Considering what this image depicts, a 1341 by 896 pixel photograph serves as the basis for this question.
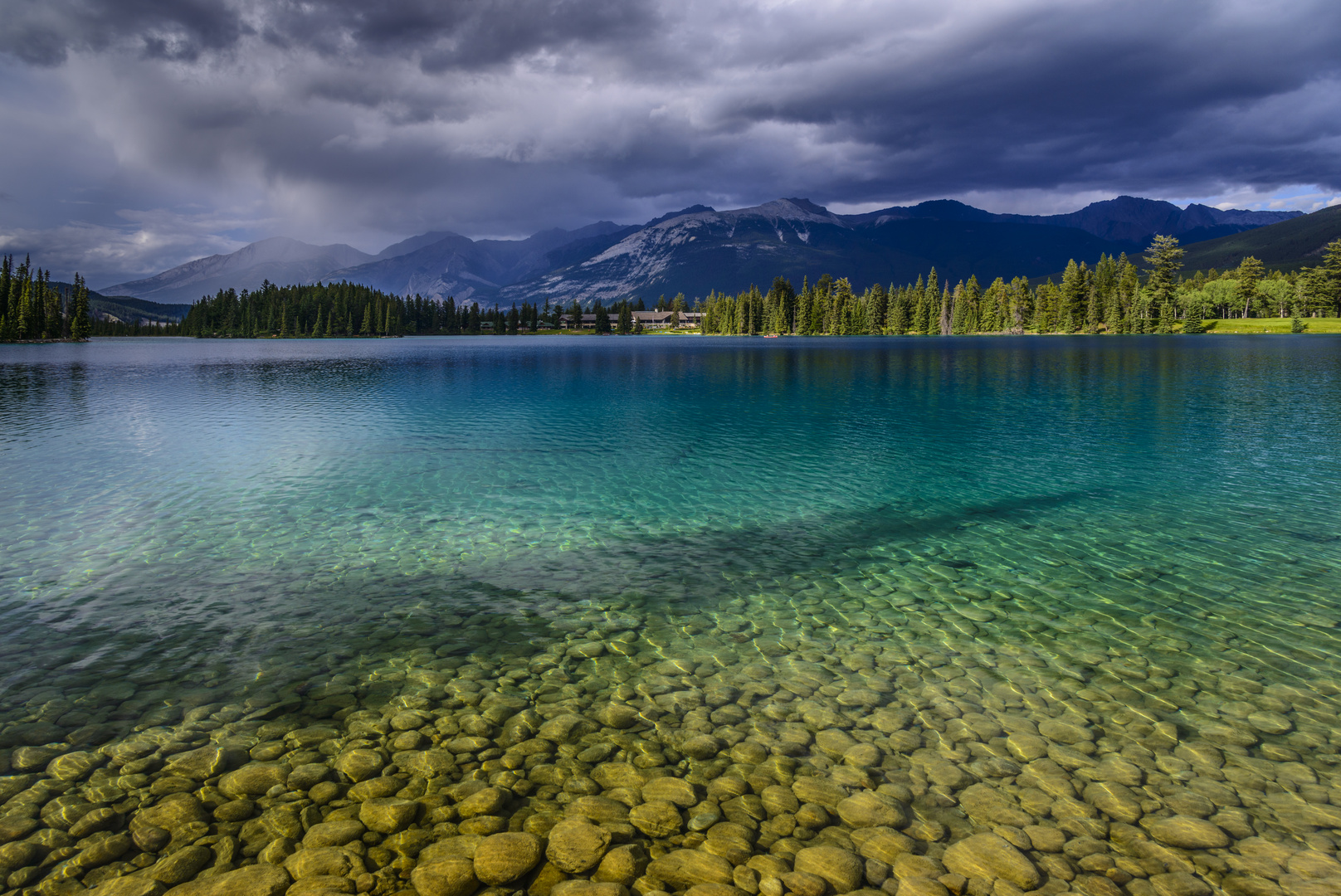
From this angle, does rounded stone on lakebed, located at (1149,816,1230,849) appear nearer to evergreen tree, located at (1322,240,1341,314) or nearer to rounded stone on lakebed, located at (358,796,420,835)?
rounded stone on lakebed, located at (358,796,420,835)

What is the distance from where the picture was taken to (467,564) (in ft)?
53.6

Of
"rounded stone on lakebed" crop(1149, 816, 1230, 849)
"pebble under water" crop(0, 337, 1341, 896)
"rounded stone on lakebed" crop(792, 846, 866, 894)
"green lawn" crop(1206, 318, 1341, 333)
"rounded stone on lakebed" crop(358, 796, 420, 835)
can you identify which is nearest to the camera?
"rounded stone on lakebed" crop(792, 846, 866, 894)

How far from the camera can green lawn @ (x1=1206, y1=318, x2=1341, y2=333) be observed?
589ft

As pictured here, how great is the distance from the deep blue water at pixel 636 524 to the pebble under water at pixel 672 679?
15cm

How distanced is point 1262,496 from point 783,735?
22559 millimetres

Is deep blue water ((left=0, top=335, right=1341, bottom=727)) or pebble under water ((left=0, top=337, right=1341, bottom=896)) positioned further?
deep blue water ((left=0, top=335, right=1341, bottom=727))

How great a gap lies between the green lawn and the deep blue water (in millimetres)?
185734

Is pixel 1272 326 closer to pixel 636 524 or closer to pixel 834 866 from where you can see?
pixel 636 524

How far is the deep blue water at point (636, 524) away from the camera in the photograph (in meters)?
12.5

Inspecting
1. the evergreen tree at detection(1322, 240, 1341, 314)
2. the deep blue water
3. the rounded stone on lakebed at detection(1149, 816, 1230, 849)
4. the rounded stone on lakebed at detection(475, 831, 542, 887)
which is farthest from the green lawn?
the rounded stone on lakebed at detection(475, 831, 542, 887)

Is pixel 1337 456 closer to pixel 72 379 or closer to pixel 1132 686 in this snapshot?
pixel 1132 686

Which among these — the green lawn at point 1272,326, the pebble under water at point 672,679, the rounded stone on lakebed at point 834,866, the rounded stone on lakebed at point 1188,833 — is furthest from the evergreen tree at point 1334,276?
the rounded stone on lakebed at point 834,866

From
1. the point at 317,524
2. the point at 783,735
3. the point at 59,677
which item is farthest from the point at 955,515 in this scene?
the point at 59,677

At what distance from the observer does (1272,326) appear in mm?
187125
